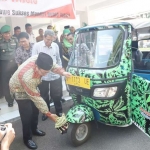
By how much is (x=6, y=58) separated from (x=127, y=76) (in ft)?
9.15

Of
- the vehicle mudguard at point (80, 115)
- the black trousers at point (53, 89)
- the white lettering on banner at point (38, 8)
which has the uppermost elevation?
the white lettering on banner at point (38, 8)

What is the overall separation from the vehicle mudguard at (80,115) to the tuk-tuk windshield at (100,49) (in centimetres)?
61

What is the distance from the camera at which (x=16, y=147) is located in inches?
122

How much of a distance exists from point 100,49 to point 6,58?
2.40 metres

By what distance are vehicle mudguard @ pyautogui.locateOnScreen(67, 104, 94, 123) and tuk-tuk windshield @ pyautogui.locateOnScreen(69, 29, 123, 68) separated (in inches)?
24.1

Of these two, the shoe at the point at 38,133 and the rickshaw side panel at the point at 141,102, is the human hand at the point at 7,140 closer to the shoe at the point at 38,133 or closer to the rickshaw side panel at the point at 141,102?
the rickshaw side panel at the point at 141,102

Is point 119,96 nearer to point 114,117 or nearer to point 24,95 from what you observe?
point 114,117

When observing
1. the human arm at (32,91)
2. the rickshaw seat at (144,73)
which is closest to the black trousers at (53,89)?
the human arm at (32,91)

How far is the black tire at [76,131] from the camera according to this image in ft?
9.39

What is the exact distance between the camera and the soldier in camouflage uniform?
14.2 ft

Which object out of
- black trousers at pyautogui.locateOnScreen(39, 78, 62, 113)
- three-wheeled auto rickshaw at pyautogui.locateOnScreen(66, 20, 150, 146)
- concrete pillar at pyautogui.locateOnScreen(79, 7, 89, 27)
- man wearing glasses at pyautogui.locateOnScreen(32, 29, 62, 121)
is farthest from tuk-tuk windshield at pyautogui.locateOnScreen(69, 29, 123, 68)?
concrete pillar at pyautogui.locateOnScreen(79, 7, 89, 27)

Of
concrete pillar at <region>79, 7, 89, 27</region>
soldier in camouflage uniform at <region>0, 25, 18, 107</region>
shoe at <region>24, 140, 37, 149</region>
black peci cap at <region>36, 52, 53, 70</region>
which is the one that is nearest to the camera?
black peci cap at <region>36, 52, 53, 70</region>

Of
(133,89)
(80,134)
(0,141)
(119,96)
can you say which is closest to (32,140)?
(80,134)

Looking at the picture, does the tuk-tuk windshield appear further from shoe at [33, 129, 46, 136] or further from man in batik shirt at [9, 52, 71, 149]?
shoe at [33, 129, 46, 136]
